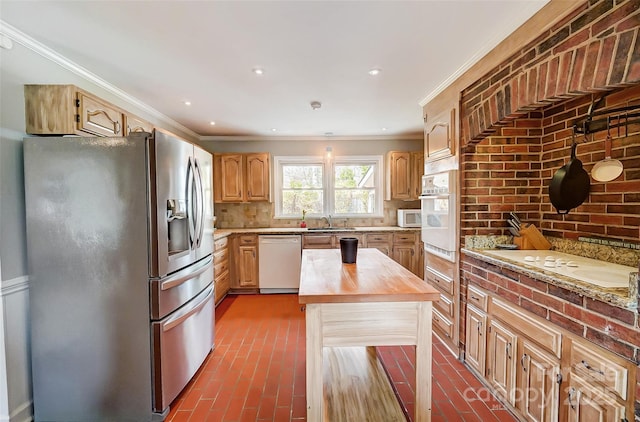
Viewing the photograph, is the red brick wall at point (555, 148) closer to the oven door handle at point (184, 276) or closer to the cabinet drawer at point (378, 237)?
the cabinet drawer at point (378, 237)

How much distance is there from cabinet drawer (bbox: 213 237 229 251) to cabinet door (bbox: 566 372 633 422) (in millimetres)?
3463

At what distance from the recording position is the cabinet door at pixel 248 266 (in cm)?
427

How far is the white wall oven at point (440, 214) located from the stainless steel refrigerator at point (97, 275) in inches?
87.9

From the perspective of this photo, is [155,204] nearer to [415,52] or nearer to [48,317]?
[48,317]

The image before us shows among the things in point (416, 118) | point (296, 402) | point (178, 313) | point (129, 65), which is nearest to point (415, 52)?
point (416, 118)

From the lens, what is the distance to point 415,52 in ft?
6.76

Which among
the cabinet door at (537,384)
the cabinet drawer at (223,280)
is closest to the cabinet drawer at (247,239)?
the cabinet drawer at (223,280)

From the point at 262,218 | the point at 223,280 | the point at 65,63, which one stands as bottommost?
the point at 223,280

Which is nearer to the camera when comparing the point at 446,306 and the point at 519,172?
the point at 519,172

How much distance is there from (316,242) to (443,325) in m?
2.05

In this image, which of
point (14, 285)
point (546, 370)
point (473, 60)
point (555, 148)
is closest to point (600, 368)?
point (546, 370)

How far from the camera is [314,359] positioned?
142 cm

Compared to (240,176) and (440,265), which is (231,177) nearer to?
(240,176)

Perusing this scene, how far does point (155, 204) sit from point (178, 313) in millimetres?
776
